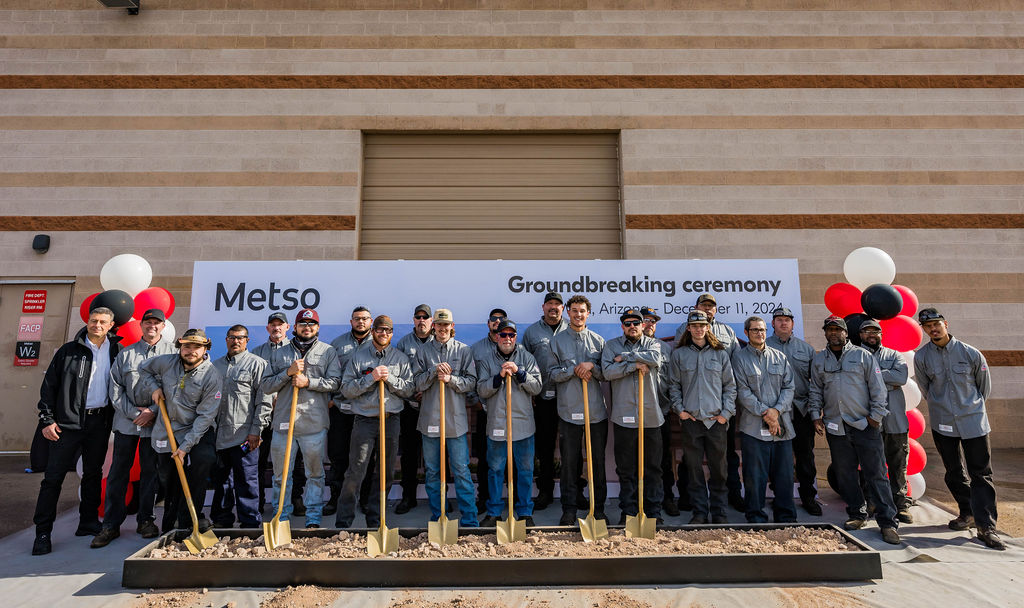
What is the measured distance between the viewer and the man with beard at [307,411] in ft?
14.0

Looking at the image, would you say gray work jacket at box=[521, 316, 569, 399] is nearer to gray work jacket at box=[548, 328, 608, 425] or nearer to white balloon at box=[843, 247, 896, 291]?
gray work jacket at box=[548, 328, 608, 425]

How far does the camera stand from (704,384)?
4.41 m

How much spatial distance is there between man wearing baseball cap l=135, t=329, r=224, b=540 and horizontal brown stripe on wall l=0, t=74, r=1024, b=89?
17.8 ft

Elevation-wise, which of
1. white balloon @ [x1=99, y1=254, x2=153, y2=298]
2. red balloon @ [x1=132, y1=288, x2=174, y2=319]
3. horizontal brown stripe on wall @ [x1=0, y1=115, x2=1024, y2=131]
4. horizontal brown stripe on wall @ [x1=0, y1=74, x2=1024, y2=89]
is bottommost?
red balloon @ [x1=132, y1=288, x2=174, y2=319]

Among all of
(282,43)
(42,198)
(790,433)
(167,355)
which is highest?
(282,43)

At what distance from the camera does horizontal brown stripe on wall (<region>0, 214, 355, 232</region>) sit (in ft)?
25.3

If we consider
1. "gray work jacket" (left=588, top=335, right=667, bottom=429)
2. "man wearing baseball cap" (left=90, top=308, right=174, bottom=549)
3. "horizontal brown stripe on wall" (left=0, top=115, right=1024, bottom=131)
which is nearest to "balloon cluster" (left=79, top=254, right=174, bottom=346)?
"man wearing baseball cap" (left=90, top=308, right=174, bottom=549)

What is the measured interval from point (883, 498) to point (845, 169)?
5.66 meters

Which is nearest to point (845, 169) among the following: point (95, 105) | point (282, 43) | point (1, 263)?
point (282, 43)

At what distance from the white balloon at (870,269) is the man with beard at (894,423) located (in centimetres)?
139

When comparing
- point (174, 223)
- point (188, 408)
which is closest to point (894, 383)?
point (188, 408)

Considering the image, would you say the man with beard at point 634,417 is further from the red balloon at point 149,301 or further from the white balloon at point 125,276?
the white balloon at point 125,276

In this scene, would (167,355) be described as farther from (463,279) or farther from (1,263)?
(1,263)

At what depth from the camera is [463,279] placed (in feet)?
18.2
